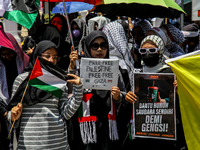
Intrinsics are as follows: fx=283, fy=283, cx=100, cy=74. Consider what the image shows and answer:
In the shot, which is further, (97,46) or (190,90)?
(97,46)

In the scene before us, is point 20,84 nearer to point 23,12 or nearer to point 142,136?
point 23,12

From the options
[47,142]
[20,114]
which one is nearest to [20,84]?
[20,114]

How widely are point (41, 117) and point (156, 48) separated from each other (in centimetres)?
166

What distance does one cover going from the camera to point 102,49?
371 centimetres

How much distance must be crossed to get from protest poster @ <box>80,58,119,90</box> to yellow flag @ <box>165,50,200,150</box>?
0.73m

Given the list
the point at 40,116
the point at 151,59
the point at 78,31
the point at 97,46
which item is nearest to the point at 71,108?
the point at 40,116

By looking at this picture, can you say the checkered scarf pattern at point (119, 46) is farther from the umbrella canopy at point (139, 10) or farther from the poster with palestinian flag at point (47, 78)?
the poster with palestinian flag at point (47, 78)

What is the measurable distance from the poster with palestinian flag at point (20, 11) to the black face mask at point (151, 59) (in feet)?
5.38

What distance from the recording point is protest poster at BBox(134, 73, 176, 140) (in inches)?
130

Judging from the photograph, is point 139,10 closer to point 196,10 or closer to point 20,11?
point 196,10

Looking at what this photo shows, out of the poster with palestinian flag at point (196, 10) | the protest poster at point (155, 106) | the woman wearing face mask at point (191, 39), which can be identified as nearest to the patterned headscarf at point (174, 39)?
the poster with palestinian flag at point (196, 10)

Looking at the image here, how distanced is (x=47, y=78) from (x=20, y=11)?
1.23 m

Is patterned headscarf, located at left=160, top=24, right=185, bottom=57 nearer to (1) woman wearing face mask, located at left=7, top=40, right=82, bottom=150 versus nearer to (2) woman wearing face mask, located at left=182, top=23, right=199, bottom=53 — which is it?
(2) woman wearing face mask, located at left=182, top=23, right=199, bottom=53

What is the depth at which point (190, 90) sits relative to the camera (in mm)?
2852
